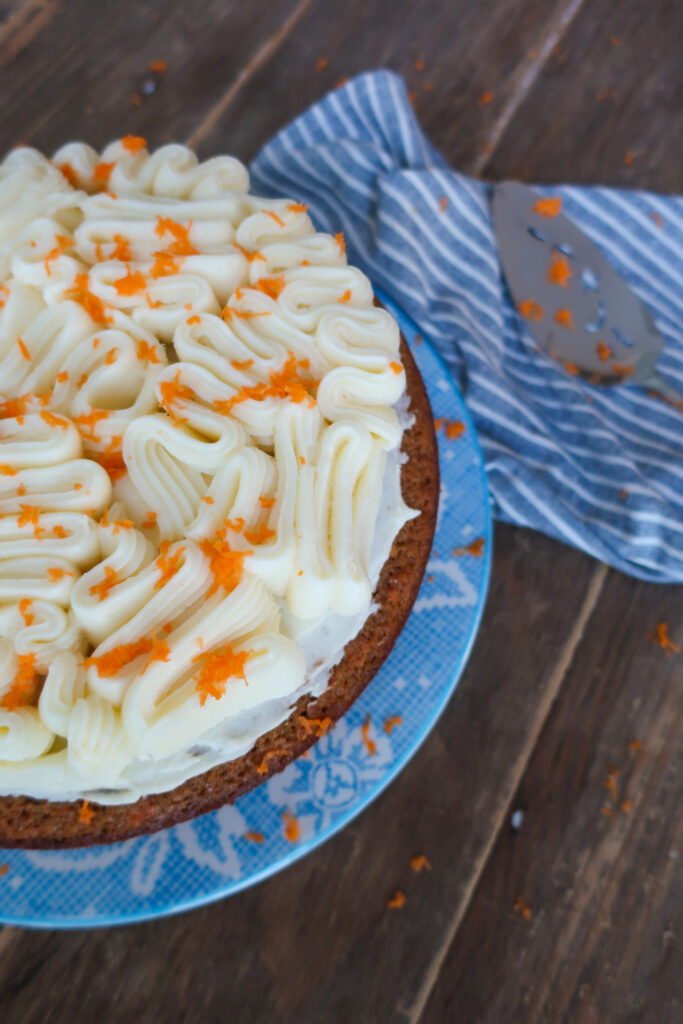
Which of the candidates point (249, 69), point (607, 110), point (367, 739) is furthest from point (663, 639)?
point (249, 69)

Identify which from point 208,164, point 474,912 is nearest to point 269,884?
point 474,912

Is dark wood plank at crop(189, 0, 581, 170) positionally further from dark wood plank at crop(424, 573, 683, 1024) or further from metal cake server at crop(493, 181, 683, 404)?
dark wood plank at crop(424, 573, 683, 1024)

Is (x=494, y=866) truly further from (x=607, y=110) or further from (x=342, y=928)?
(x=607, y=110)

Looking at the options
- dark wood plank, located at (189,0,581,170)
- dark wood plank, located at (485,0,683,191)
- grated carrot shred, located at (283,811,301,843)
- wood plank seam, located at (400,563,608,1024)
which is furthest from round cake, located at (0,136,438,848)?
dark wood plank, located at (485,0,683,191)

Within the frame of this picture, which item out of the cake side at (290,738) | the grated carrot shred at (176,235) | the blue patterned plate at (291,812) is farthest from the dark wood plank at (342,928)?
the grated carrot shred at (176,235)

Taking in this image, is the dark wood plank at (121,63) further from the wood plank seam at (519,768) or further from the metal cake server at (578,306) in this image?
the wood plank seam at (519,768)

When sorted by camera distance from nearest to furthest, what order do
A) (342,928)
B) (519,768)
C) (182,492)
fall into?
(182,492), (342,928), (519,768)

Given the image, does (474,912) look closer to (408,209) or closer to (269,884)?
(269,884)
